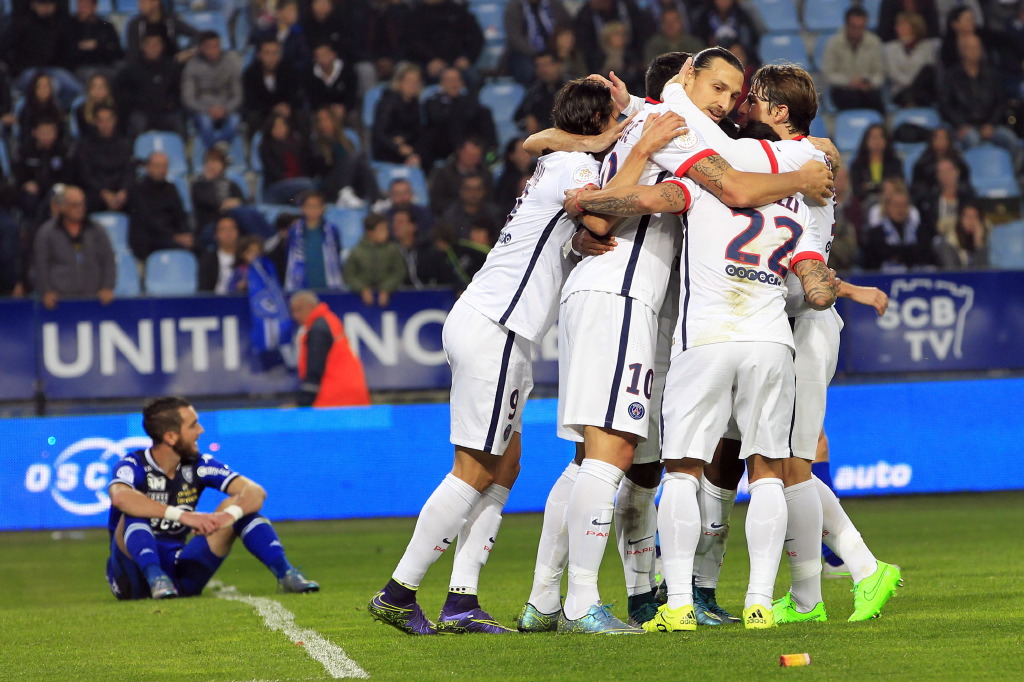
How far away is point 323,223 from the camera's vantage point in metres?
14.3

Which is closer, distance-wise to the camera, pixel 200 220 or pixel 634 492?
pixel 634 492

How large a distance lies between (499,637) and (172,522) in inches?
136

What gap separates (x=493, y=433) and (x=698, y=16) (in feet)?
40.8

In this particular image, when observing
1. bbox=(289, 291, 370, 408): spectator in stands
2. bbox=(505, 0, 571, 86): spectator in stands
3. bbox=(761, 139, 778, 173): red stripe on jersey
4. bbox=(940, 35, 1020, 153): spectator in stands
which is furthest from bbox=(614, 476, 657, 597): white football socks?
bbox=(940, 35, 1020, 153): spectator in stands

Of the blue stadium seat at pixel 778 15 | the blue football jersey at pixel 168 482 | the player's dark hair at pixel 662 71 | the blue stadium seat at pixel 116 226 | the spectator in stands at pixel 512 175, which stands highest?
the blue stadium seat at pixel 778 15

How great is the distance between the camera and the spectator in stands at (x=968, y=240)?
15031 mm

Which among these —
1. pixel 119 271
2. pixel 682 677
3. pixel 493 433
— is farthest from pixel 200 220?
pixel 682 677

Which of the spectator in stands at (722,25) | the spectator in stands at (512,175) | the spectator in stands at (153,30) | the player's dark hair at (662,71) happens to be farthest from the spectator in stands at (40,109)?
the player's dark hair at (662,71)

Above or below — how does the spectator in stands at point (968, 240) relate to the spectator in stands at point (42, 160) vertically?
below

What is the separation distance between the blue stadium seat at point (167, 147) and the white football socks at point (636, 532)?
11.2 m

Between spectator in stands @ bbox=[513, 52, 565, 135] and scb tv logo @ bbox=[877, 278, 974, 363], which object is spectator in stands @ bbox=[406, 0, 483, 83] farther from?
scb tv logo @ bbox=[877, 278, 974, 363]

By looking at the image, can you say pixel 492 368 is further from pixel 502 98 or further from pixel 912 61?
pixel 912 61

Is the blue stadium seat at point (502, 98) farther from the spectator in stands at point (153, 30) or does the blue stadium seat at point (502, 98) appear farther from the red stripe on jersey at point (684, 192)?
the red stripe on jersey at point (684, 192)

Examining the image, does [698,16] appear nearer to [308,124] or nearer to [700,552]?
[308,124]
